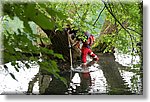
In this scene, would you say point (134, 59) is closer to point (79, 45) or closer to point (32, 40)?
point (79, 45)

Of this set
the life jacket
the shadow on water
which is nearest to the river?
the shadow on water

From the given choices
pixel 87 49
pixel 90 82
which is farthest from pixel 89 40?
pixel 90 82

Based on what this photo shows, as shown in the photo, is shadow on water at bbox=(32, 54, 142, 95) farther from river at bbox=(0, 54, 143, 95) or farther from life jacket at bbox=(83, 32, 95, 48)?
life jacket at bbox=(83, 32, 95, 48)

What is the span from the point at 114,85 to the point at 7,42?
69.3 inches

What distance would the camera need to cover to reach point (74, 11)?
2678 millimetres

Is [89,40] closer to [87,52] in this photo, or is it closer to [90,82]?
[87,52]

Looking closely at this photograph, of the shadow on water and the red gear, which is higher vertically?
the red gear

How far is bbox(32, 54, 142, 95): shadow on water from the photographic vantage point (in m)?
2.71

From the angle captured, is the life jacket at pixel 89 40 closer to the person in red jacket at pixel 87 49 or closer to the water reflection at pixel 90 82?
the person in red jacket at pixel 87 49

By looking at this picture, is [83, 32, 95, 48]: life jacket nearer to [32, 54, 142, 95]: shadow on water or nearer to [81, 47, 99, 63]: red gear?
Answer: [81, 47, 99, 63]: red gear

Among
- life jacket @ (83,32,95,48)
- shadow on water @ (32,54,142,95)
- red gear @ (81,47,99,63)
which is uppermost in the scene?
life jacket @ (83,32,95,48)

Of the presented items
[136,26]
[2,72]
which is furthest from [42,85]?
[136,26]

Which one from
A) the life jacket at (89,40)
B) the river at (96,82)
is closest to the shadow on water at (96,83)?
the river at (96,82)

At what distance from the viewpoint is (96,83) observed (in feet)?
8.95
